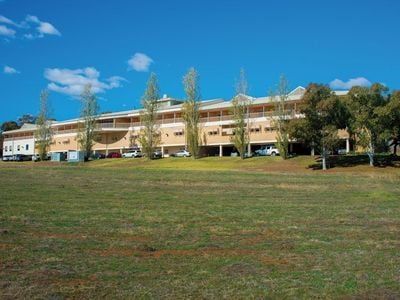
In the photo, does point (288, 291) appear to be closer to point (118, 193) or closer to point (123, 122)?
point (118, 193)

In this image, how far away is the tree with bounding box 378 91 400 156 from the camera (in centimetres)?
4809

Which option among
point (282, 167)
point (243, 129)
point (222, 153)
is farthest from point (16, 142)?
point (282, 167)

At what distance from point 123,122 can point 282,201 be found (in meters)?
83.1

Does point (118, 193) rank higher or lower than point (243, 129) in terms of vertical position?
lower

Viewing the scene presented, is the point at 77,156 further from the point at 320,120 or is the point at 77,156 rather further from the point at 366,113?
the point at 366,113

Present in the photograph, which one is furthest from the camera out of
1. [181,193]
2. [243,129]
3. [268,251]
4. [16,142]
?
[16,142]

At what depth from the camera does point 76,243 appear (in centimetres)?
1033

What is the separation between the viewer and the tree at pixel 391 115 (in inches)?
1893

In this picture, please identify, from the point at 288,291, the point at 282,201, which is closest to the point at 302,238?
the point at 288,291

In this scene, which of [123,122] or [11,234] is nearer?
[11,234]

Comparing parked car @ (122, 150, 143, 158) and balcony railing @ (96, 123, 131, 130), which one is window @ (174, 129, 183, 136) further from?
balcony railing @ (96, 123, 131, 130)

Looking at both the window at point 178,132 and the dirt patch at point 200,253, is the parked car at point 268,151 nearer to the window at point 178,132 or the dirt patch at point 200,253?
the window at point 178,132

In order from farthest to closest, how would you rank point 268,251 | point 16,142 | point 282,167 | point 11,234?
point 16,142
point 282,167
point 11,234
point 268,251

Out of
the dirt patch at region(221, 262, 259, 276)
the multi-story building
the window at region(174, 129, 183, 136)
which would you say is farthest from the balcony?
the dirt patch at region(221, 262, 259, 276)
